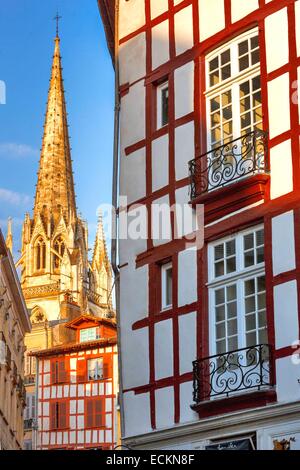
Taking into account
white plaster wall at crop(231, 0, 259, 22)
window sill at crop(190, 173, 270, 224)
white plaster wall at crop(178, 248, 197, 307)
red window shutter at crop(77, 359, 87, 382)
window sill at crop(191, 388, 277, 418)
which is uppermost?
red window shutter at crop(77, 359, 87, 382)

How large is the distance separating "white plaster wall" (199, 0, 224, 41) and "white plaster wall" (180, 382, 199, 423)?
5684mm

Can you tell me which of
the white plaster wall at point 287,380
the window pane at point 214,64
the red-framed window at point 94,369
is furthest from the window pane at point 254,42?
the red-framed window at point 94,369

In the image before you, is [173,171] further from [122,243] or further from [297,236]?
[297,236]

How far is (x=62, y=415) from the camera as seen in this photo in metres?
61.2

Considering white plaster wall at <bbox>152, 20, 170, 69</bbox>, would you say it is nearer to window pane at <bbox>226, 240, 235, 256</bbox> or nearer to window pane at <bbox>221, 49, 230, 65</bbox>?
window pane at <bbox>221, 49, 230, 65</bbox>

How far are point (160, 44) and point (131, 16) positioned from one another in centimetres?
125

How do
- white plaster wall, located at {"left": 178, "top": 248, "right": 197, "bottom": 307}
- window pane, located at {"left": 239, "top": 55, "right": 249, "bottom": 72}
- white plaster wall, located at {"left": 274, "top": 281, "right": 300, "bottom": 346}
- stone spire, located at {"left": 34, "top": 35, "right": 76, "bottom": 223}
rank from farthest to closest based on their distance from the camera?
stone spire, located at {"left": 34, "top": 35, "right": 76, "bottom": 223} < window pane, located at {"left": 239, "top": 55, "right": 249, "bottom": 72} < white plaster wall, located at {"left": 178, "top": 248, "right": 197, "bottom": 307} < white plaster wall, located at {"left": 274, "top": 281, "right": 300, "bottom": 346}

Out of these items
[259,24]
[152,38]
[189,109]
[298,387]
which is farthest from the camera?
[152,38]

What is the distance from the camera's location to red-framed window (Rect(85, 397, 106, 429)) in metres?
59.9

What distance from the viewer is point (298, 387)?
1502 cm

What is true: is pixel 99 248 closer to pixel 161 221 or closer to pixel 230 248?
pixel 161 221

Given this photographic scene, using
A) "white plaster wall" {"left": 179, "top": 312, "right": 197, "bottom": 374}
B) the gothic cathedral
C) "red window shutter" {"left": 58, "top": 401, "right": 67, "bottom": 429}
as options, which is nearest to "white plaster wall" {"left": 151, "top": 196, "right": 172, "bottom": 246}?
"white plaster wall" {"left": 179, "top": 312, "right": 197, "bottom": 374}
